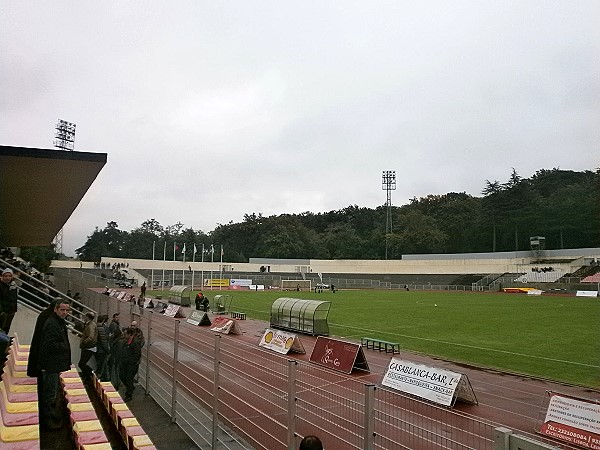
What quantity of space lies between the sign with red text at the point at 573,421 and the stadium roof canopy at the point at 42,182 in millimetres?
9452

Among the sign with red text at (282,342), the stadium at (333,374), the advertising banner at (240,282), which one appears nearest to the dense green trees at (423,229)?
the advertising banner at (240,282)

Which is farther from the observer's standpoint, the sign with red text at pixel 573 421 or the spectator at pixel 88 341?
the spectator at pixel 88 341

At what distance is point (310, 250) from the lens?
111125mm

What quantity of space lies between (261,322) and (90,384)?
16.8m

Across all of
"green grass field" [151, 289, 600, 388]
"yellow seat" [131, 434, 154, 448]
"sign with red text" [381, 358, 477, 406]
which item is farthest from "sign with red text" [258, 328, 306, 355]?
"yellow seat" [131, 434, 154, 448]

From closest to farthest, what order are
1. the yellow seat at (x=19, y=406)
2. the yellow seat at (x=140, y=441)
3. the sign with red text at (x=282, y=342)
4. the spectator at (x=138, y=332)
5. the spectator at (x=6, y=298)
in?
the yellow seat at (x=140, y=441) → the yellow seat at (x=19, y=406) → the spectator at (x=6, y=298) → the spectator at (x=138, y=332) → the sign with red text at (x=282, y=342)

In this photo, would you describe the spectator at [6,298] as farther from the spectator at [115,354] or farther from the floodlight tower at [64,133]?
Result: the floodlight tower at [64,133]

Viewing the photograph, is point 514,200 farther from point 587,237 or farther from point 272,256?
point 272,256

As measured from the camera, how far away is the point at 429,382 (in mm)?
10773

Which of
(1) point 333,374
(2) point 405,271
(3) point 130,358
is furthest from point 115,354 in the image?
(2) point 405,271

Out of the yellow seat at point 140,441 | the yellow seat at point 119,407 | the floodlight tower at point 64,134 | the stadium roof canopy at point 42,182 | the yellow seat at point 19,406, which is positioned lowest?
the yellow seat at point 119,407

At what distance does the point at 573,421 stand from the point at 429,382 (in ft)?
11.6

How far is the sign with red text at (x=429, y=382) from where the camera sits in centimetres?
1030

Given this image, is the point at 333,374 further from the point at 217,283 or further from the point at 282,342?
the point at 217,283
